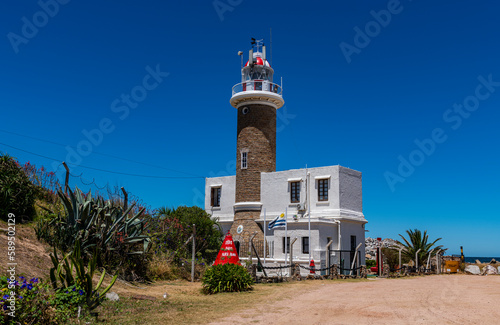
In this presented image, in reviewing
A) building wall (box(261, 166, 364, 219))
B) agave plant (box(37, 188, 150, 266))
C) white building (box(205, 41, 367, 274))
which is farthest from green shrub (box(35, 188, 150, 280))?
building wall (box(261, 166, 364, 219))

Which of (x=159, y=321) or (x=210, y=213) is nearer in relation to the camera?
(x=159, y=321)

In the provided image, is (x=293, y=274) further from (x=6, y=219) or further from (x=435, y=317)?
(x=6, y=219)

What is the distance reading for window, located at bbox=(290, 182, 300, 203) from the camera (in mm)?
26594

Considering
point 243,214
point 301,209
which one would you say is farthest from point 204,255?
point 301,209

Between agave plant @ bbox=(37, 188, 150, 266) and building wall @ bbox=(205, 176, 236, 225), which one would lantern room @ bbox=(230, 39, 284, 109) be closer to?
building wall @ bbox=(205, 176, 236, 225)

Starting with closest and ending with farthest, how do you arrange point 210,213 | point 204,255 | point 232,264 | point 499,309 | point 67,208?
point 499,309 < point 67,208 < point 232,264 < point 204,255 < point 210,213

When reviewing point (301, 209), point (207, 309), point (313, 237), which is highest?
point (301, 209)

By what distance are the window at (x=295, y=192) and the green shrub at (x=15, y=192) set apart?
1545cm

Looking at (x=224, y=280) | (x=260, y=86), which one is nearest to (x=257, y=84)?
(x=260, y=86)

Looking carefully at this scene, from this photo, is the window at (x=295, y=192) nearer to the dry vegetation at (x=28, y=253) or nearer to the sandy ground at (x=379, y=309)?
the sandy ground at (x=379, y=309)

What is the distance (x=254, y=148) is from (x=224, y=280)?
14.4 m

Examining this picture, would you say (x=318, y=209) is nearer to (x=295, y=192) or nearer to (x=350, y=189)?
(x=295, y=192)

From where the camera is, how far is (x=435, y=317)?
9578 millimetres

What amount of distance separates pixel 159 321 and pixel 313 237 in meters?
15.9
